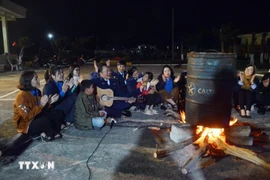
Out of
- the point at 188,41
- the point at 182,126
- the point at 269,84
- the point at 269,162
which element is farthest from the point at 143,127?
the point at 188,41

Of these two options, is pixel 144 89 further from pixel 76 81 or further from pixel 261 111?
pixel 261 111

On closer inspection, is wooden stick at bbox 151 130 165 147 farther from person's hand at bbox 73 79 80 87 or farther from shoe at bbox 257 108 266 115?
shoe at bbox 257 108 266 115

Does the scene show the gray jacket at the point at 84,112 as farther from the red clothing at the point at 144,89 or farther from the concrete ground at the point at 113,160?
the red clothing at the point at 144,89

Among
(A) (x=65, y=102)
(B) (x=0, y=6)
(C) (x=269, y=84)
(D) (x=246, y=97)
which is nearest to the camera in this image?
(A) (x=65, y=102)

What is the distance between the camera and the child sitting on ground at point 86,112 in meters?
4.77

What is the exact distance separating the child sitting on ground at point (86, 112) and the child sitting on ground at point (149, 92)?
5.23 ft

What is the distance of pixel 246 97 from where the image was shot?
5.82m

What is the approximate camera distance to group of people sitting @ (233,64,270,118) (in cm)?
582

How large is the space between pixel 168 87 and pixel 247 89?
5.85 ft

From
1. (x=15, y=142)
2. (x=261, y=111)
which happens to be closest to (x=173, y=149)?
(x=15, y=142)

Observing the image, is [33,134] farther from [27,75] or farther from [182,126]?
[182,126]

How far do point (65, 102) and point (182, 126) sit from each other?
228 cm

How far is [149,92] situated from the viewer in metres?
6.21

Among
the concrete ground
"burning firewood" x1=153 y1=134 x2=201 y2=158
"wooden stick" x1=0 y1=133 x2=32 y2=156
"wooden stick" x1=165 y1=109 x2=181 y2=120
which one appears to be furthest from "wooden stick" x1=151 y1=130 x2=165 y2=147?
"wooden stick" x1=0 y1=133 x2=32 y2=156
